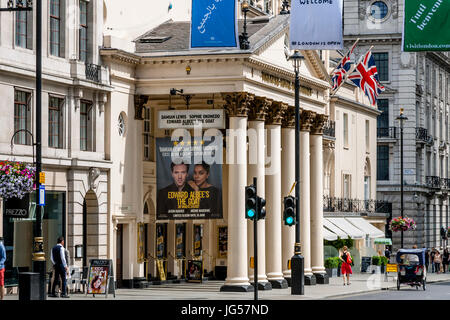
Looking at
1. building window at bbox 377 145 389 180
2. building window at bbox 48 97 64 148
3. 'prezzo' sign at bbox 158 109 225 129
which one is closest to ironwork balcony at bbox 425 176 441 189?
building window at bbox 377 145 389 180

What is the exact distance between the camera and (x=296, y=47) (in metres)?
36.3

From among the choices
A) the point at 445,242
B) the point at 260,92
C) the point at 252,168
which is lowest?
the point at 445,242

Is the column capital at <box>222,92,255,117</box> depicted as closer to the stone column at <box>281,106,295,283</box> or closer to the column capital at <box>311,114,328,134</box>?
the stone column at <box>281,106,295,283</box>

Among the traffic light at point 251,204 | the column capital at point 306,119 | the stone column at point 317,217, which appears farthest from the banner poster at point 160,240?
the traffic light at point 251,204

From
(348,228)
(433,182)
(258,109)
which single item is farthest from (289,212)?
(433,182)

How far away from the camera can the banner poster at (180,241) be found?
47.0 m

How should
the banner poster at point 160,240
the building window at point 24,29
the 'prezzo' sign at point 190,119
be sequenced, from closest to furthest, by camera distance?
the building window at point 24,29 → the 'prezzo' sign at point 190,119 → the banner poster at point 160,240

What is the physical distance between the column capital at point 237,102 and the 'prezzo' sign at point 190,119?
17.1 inches

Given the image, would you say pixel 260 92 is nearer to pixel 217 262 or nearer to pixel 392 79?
pixel 217 262

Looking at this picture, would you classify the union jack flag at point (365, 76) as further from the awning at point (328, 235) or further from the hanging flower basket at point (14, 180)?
the hanging flower basket at point (14, 180)

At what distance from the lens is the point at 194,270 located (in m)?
44.7

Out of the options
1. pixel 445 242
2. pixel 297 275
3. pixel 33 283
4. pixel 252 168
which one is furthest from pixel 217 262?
pixel 445 242

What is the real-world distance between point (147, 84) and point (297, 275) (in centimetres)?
977

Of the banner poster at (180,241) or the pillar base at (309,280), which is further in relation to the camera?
the pillar base at (309,280)
